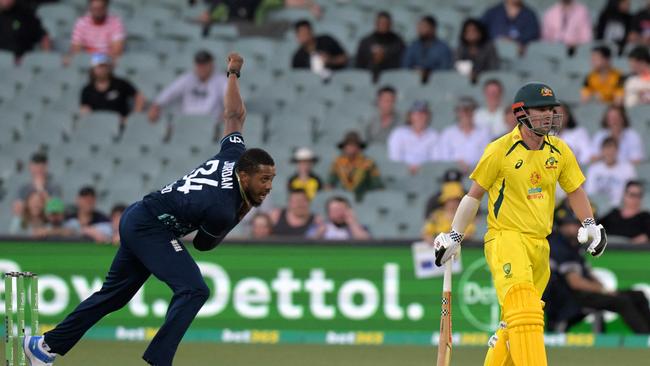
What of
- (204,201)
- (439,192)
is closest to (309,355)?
(439,192)

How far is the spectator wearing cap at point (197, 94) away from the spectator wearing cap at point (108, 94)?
1.45 ft

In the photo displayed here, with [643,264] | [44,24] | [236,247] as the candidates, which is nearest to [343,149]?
[236,247]

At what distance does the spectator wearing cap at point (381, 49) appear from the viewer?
64.2 ft

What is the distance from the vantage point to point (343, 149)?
57.3ft

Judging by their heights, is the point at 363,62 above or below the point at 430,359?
above

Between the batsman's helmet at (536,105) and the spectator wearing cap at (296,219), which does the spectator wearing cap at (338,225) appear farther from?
the batsman's helmet at (536,105)

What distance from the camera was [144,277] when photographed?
34.0ft

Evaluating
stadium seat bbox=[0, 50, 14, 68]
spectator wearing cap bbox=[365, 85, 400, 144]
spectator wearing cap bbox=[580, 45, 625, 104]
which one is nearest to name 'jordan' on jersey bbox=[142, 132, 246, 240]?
spectator wearing cap bbox=[365, 85, 400, 144]

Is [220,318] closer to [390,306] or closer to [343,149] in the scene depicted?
[390,306]

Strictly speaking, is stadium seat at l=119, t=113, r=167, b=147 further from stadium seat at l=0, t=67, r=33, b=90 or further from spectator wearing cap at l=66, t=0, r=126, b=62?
stadium seat at l=0, t=67, r=33, b=90

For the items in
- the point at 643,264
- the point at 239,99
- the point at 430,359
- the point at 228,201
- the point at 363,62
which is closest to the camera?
the point at 228,201

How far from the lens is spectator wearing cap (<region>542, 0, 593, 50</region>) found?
19891 mm

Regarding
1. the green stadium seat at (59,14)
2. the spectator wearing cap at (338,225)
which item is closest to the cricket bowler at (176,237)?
the spectator wearing cap at (338,225)

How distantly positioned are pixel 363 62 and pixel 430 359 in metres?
7.23
